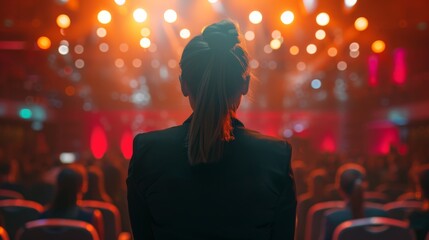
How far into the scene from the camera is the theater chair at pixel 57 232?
4746 mm

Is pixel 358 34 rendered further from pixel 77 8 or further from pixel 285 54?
pixel 77 8

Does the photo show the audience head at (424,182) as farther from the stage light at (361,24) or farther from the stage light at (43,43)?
the stage light at (43,43)

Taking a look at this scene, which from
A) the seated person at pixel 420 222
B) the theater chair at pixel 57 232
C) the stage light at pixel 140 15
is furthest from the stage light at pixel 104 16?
the seated person at pixel 420 222

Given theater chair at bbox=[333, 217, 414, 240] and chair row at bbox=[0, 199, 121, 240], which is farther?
chair row at bbox=[0, 199, 121, 240]

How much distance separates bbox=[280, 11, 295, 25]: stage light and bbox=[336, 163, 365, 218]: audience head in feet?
22.8

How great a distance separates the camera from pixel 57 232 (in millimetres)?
4801

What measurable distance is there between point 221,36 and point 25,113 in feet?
90.4

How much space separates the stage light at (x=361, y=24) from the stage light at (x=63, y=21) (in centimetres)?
632

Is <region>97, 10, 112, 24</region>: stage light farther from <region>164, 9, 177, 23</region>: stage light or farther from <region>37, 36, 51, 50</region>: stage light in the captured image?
<region>37, 36, 51, 50</region>: stage light

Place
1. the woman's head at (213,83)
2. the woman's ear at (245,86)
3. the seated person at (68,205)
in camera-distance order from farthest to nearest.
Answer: the seated person at (68,205) → the woman's ear at (245,86) → the woman's head at (213,83)

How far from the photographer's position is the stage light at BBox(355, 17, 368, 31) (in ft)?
43.7

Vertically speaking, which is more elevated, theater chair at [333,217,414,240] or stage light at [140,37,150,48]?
stage light at [140,37,150,48]

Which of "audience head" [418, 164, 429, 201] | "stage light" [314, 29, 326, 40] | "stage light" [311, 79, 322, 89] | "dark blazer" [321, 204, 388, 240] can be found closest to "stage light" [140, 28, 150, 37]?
"stage light" [314, 29, 326, 40]

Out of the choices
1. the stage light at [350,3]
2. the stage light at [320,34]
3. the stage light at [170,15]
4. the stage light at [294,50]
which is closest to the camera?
the stage light at [350,3]
